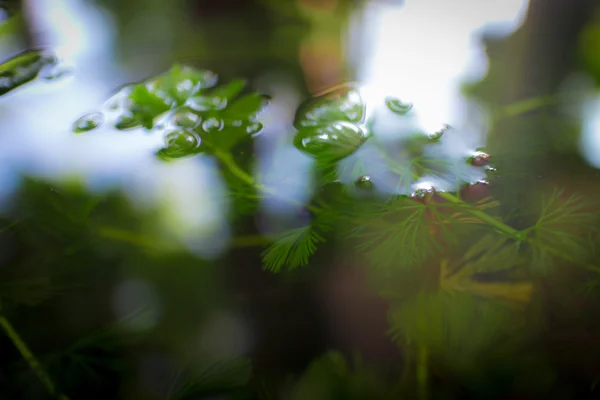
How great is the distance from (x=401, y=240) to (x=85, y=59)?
53 cm

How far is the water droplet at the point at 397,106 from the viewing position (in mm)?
493

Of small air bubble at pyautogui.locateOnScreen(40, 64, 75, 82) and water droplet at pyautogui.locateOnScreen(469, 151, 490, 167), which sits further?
small air bubble at pyautogui.locateOnScreen(40, 64, 75, 82)

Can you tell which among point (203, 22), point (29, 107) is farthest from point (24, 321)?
point (203, 22)

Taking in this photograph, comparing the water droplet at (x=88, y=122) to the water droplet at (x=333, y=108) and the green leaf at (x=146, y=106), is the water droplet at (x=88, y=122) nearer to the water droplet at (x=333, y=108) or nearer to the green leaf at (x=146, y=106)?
the green leaf at (x=146, y=106)

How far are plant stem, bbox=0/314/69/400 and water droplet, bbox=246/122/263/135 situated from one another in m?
0.36

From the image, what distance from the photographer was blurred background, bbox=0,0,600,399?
491 mm

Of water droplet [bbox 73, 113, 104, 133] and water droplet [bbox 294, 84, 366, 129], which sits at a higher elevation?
water droplet [bbox 294, 84, 366, 129]

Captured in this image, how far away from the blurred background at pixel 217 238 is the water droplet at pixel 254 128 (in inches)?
0.6

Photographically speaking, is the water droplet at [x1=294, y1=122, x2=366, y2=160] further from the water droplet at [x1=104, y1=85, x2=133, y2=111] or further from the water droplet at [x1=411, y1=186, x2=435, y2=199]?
the water droplet at [x1=104, y1=85, x2=133, y2=111]

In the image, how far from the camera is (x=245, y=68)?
0.68 metres

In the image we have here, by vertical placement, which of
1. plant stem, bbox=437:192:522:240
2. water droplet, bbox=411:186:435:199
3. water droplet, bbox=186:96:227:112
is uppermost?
water droplet, bbox=186:96:227:112

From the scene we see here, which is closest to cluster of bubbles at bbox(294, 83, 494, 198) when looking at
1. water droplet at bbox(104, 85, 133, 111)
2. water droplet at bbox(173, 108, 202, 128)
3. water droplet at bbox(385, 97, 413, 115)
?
water droplet at bbox(385, 97, 413, 115)

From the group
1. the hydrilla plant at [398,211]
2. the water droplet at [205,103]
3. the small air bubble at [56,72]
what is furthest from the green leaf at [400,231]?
the small air bubble at [56,72]

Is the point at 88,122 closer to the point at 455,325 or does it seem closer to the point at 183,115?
the point at 183,115
